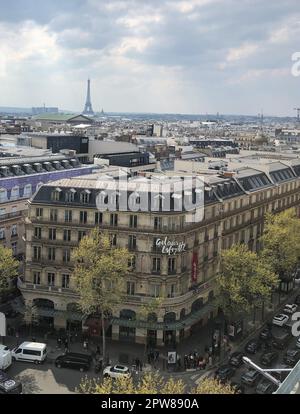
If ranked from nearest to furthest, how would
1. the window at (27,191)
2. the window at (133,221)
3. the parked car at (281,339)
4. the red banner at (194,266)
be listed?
the window at (133,221) → the parked car at (281,339) → the red banner at (194,266) → the window at (27,191)

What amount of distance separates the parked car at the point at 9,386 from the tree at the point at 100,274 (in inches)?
522

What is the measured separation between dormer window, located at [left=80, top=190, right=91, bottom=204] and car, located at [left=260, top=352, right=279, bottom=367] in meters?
32.8

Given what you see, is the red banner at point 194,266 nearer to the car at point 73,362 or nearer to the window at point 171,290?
the window at point 171,290

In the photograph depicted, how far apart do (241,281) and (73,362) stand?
86.0 ft

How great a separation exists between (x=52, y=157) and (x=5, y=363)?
191 feet

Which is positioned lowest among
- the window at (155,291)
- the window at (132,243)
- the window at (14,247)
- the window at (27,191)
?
the window at (155,291)

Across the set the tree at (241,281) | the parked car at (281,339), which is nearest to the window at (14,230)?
the tree at (241,281)

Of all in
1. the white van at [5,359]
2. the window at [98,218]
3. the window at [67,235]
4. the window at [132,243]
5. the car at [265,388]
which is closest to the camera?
the car at [265,388]

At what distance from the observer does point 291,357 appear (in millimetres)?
76375

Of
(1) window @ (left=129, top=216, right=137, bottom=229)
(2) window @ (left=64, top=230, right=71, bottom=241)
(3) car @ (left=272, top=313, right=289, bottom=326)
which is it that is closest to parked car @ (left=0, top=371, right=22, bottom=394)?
(2) window @ (left=64, top=230, right=71, bottom=241)

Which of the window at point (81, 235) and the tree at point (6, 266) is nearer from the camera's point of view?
the tree at point (6, 266)

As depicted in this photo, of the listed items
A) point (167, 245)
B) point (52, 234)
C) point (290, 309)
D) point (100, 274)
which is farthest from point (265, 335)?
point (52, 234)

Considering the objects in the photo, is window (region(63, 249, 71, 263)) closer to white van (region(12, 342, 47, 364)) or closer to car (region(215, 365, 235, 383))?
white van (region(12, 342, 47, 364))

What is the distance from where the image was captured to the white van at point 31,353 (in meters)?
75.0
